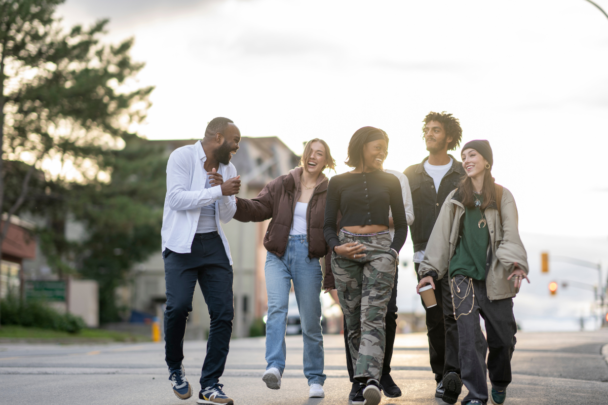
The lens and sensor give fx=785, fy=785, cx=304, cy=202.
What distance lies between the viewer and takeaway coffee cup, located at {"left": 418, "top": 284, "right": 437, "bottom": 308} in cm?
568

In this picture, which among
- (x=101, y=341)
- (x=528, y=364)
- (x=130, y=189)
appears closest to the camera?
(x=528, y=364)

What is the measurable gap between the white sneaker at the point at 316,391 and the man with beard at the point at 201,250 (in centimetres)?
88

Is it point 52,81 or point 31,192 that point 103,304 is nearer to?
point 31,192

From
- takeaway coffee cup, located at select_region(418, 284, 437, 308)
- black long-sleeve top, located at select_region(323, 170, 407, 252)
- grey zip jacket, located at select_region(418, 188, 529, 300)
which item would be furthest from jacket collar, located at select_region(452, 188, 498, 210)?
takeaway coffee cup, located at select_region(418, 284, 437, 308)

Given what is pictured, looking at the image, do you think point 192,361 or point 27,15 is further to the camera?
point 27,15

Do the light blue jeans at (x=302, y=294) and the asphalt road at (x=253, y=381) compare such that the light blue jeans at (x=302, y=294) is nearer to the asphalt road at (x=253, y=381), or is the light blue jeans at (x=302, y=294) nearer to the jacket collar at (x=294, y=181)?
the asphalt road at (x=253, y=381)

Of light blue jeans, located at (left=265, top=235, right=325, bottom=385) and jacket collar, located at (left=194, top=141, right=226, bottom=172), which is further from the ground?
jacket collar, located at (left=194, top=141, right=226, bottom=172)

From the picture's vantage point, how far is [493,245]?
5.56m

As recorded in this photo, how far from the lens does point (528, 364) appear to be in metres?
10.1

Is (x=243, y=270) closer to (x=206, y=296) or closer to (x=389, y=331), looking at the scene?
(x=389, y=331)

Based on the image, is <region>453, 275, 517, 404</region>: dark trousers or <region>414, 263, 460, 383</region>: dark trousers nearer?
<region>453, 275, 517, 404</region>: dark trousers

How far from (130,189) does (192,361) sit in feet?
77.4

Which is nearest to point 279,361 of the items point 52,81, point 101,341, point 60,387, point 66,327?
point 60,387

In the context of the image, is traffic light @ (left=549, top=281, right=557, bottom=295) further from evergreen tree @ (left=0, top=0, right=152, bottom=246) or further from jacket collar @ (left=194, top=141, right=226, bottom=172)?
jacket collar @ (left=194, top=141, right=226, bottom=172)
